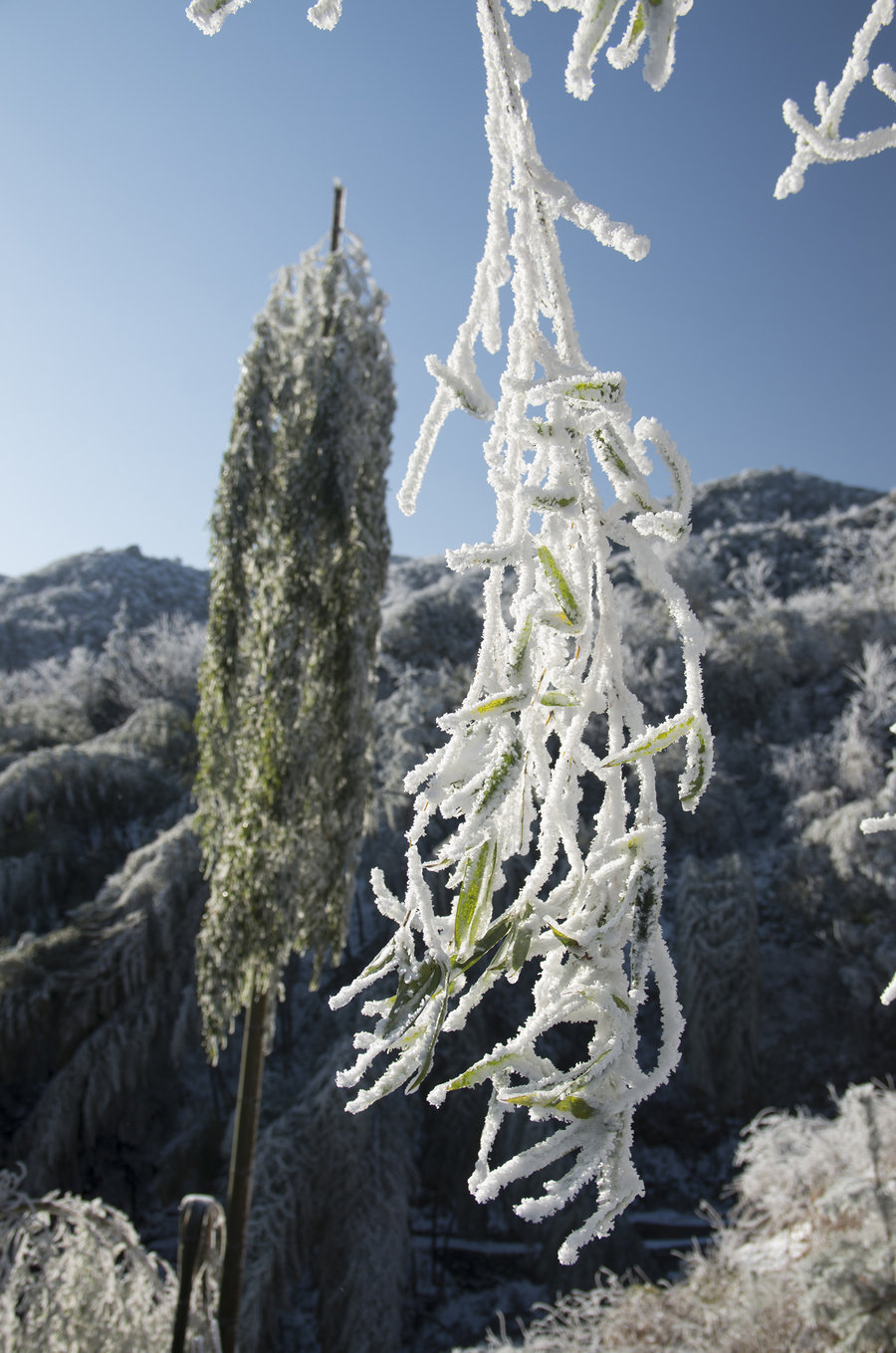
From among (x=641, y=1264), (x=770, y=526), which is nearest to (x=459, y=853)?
(x=641, y=1264)

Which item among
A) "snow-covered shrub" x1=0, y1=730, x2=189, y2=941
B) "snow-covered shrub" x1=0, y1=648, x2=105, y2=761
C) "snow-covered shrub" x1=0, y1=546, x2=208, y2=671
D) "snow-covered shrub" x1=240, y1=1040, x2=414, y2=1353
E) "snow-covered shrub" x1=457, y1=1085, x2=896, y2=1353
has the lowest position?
"snow-covered shrub" x1=240, y1=1040, x2=414, y2=1353

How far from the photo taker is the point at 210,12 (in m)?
0.28

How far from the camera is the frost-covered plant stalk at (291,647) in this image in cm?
147

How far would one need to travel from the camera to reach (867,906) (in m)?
4.24

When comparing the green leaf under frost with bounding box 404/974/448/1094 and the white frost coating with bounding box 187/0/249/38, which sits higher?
the white frost coating with bounding box 187/0/249/38

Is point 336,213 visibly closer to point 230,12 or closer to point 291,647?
point 291,647

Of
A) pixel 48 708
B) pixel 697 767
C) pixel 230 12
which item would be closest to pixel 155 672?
pixel 48 708

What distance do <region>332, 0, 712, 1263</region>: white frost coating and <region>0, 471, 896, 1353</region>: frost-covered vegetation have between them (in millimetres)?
2480

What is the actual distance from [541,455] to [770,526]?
9784 mm

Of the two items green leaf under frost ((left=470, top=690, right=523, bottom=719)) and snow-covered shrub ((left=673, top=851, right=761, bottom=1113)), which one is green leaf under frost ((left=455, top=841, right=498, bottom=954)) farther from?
snow-covered shrub ((left=673, top=851, right=761, bottom=1113))

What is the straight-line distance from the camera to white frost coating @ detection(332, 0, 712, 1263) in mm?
220

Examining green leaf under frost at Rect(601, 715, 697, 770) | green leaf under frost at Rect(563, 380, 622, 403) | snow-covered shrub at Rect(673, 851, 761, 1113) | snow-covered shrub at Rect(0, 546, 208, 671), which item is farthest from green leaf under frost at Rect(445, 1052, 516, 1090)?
snow-covered shrub at Rect(0, 546, 208, 671)

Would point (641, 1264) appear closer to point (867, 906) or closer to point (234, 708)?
point (867, 906)

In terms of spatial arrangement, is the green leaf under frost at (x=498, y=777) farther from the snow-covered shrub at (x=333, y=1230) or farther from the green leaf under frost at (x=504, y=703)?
the snow-covered shrub at (x=333, y=1230)
